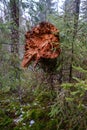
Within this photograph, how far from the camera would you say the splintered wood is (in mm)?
4703

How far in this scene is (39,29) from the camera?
16.4 ft

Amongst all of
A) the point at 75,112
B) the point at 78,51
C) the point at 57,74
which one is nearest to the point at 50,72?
the point at 57,74

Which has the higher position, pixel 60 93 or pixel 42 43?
pixel 42 43

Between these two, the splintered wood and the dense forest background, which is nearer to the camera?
the dense forest background

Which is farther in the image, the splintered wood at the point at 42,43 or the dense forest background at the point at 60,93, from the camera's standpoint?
the splintered wood at the point at 42,43

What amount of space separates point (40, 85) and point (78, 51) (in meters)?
1.34

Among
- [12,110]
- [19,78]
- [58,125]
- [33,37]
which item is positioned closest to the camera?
[58,125]

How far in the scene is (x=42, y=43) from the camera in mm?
4863

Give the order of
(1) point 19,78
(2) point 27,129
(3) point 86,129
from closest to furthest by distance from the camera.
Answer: (3) point 86,129 → (2) point 27,129 → (1) point 19,78

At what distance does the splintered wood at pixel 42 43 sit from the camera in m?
4.70

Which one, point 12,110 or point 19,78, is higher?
point 19,78

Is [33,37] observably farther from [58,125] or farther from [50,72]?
[58,125]

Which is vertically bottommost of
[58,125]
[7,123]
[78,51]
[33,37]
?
[7,123]

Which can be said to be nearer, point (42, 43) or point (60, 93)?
point (60, 93)
